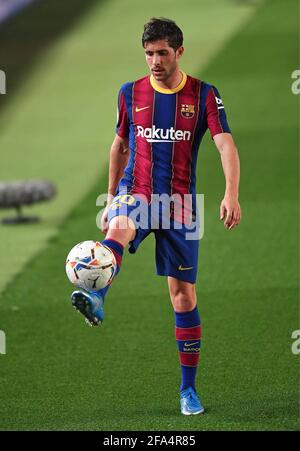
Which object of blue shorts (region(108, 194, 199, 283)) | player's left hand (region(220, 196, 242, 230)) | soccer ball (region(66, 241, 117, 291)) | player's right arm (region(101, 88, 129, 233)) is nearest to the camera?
soccer ball (region(66, 241, 117, 291))

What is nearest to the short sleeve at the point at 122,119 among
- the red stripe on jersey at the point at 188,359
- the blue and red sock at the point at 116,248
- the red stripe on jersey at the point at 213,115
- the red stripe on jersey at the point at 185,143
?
the red stripe on jersey at the point at 185,143

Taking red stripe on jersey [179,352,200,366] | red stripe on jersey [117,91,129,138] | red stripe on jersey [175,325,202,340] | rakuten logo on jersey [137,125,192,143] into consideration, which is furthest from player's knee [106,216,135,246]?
red stripe on jersey [179,352,200,366]

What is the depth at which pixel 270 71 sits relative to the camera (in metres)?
16.9

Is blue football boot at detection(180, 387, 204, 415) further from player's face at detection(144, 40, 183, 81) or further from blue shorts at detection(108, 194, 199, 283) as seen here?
player's face at detection(144, 40, 183, 81)

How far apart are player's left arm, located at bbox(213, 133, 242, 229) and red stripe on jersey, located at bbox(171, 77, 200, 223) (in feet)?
0.55

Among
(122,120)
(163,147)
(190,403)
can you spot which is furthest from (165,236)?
(190,403)

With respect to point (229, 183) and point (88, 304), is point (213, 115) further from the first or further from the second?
point (88, 304)

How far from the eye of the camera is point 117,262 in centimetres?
572

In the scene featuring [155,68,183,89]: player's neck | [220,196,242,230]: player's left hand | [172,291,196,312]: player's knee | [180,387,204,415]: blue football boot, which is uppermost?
[155,68,183,89]: player's neck

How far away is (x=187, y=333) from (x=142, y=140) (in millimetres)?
1136

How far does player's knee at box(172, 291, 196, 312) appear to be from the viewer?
634 centimetres

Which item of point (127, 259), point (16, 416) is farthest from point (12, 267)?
point (16, 416)

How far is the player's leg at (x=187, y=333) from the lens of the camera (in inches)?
249

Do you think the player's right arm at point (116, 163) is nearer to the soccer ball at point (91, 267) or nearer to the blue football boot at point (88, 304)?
the soccer ball at point (91, 267)
